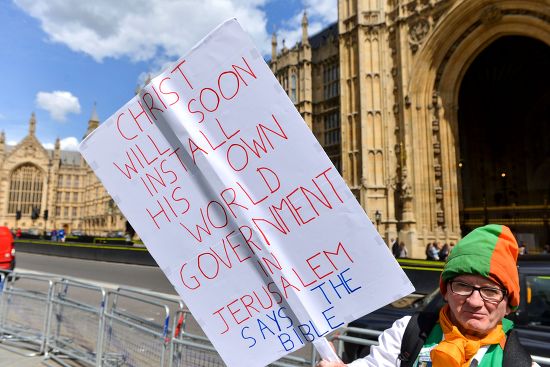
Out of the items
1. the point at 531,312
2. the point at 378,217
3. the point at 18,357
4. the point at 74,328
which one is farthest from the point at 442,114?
the point at 18,357

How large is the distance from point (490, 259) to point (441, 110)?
22438 millimetres

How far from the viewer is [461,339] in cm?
138

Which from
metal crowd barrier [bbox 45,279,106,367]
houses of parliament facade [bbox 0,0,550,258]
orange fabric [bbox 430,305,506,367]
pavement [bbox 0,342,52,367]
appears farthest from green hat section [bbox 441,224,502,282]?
houses of parliament facade [bbox 0,0,550,258]

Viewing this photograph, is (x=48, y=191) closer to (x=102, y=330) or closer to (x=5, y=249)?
(x=5, y=249)

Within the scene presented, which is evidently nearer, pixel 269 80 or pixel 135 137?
pixel 269 80

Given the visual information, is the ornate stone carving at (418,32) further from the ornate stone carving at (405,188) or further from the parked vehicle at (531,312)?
the parked vehicle at (531,312)

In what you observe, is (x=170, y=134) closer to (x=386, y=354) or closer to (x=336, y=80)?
(x=386, y=354)

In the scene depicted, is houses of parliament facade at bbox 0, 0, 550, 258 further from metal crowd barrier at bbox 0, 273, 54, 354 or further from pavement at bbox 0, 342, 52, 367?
pavement at bbox 0, 342, 52, 367

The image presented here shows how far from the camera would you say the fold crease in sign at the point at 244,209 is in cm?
174

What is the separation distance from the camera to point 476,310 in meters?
1.40

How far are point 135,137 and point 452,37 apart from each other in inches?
908

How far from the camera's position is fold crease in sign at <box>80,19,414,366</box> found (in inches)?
68.6

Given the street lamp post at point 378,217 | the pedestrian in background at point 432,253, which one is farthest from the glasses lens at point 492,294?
the street lamp post at point 378,217

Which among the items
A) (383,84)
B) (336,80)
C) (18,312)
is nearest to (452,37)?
(383,84)
